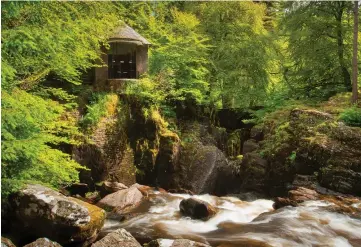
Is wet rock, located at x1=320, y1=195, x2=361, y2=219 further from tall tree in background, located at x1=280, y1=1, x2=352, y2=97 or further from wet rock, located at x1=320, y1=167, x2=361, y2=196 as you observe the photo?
tall tree in background, located at x1=280, y1=1, x2=352, y2=97

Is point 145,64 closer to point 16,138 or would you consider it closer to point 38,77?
point 38,77

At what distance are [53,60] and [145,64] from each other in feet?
30.9

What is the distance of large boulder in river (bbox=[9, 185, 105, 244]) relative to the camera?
7527 mm

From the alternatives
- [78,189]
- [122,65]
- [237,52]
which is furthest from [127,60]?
[78,189]

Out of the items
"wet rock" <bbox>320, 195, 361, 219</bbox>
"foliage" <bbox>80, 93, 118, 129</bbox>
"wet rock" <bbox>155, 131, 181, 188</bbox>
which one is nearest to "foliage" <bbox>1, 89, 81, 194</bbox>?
"foliage" <bbox>80, 93, 118, 129</bbox>

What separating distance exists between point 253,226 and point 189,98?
979 centimetres

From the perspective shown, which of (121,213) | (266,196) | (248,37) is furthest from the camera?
(248,37)

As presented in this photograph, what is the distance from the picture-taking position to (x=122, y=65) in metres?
19.3

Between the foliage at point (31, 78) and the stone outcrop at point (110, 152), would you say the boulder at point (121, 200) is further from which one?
the foliage at point (31, 78)

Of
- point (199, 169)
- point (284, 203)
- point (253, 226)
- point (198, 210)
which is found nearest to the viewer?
point (253, 226)

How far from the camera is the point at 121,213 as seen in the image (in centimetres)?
1154

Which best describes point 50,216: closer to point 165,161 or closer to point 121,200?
point 121,200

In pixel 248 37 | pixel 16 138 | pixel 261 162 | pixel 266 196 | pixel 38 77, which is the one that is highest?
pixel 248 37

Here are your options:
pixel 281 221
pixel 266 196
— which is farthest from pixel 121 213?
pixel 266 196
